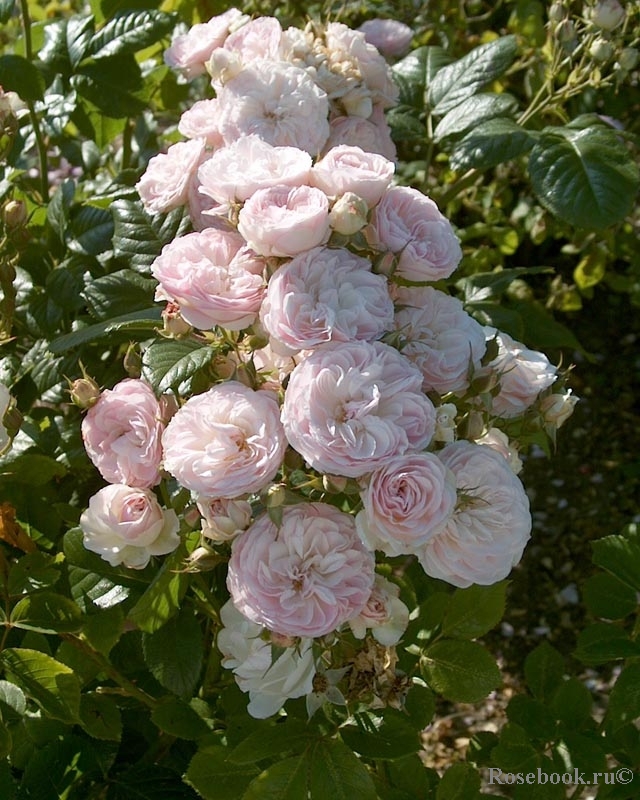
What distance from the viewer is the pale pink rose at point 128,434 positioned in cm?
90

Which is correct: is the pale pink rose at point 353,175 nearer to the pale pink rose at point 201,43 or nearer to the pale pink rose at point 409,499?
the pale pink rose at point 409,499

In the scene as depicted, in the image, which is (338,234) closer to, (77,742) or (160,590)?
(160,590)

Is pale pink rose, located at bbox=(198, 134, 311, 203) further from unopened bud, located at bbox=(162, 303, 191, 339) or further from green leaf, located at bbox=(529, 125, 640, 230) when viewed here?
green leaf, located at bbox=(529, 125, 640, 230)

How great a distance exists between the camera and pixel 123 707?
4.48 ft

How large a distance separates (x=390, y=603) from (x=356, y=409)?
0.75 ft

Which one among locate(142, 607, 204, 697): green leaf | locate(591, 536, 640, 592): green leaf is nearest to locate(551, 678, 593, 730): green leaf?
locate(591, 536, 640, 592): green leaf

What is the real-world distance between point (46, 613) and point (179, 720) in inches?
10.1

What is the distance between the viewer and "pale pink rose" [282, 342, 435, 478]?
0.77 m

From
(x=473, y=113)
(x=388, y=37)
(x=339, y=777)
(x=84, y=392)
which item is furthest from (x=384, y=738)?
(x=388, y=37)

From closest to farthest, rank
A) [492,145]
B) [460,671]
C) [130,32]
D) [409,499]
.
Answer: [409,499] → [460,671] → [492,145] → [130,32]

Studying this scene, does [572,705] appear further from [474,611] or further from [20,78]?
[20,78]

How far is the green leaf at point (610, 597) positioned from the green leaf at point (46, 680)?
2.26 feet

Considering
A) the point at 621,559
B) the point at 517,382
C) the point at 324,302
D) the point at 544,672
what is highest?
the point at 324,302

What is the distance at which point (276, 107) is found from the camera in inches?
44.9
